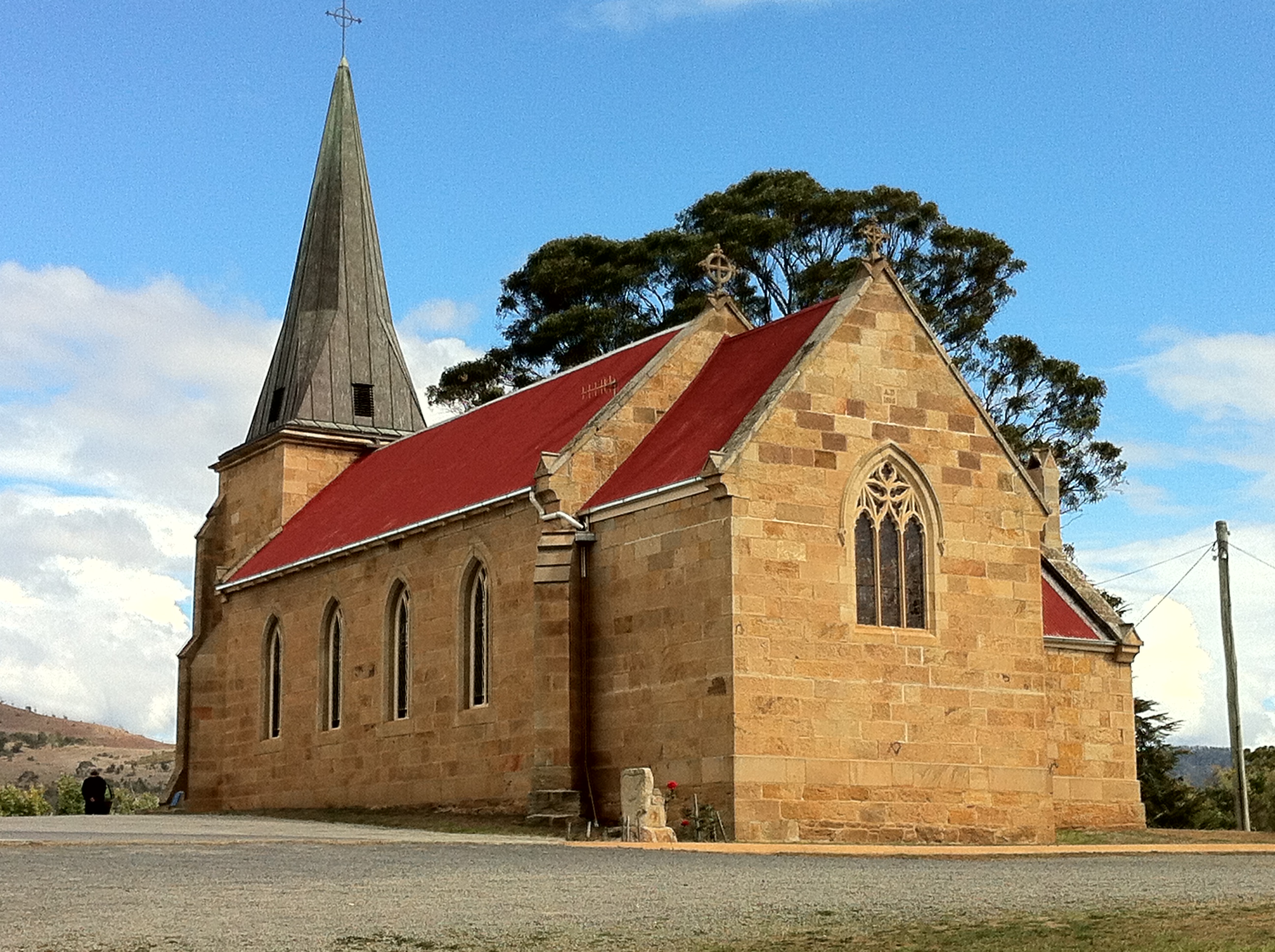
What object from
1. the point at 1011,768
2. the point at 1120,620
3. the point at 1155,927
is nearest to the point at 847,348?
the point at 1011,768

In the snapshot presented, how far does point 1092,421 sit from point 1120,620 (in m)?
17.5

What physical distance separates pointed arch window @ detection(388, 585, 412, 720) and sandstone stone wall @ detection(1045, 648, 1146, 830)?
1147 cm

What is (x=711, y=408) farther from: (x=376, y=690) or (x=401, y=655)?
(x=376, y=690)

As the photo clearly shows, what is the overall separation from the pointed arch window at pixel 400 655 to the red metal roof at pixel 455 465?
1.41 meters

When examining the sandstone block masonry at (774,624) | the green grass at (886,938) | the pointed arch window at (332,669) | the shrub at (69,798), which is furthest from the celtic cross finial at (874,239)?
the shrub at (69,798)

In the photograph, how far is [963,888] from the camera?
1689cm

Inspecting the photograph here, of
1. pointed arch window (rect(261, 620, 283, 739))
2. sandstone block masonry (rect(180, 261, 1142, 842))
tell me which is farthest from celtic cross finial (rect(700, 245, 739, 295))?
pointed arch window (rect(261, 620, 283, 739))

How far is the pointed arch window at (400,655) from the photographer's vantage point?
34219 millimetres

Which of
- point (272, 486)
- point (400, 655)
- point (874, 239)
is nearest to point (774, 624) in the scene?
point (874, 239)

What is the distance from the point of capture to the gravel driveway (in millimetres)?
13086

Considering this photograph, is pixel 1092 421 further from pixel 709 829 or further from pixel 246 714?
pixel 709 829

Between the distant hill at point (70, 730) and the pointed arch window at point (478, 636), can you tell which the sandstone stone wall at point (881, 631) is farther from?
the distant hill at point (70, 730)

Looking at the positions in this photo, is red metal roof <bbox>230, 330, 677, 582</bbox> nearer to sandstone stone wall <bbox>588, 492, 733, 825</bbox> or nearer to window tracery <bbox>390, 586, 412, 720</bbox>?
window tracery <bbox>390, 586, 412, 720</bbox>

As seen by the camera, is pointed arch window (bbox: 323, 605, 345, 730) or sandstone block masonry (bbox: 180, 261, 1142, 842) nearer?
sandstone block masonry (bbox: 180, 261, 1142, 842)
